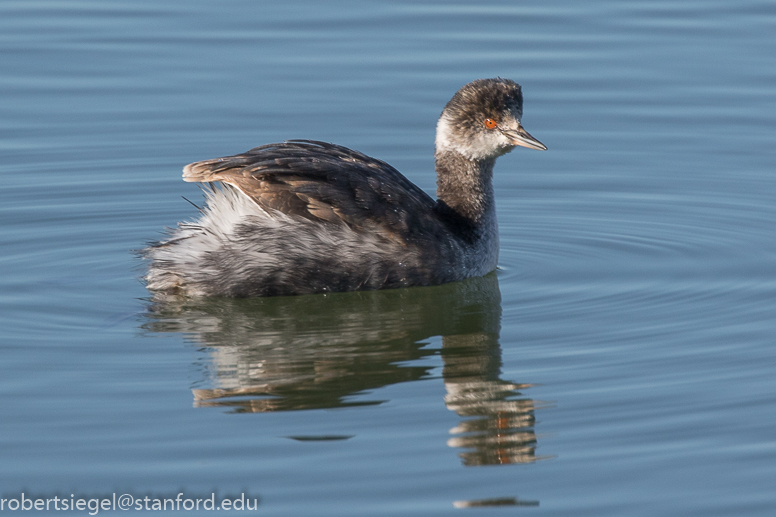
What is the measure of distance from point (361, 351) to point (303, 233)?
1.23 meters

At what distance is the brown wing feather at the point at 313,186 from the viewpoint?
9.34 metres

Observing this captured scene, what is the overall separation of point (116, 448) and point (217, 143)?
21.8 feet

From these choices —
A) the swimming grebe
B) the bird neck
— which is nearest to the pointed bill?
the swimming grebe

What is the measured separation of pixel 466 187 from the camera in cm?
1039

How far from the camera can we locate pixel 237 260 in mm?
9438

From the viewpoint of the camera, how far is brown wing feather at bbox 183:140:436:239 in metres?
9.34

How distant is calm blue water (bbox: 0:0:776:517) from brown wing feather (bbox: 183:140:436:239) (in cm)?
66

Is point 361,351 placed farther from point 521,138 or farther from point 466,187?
point 521,138

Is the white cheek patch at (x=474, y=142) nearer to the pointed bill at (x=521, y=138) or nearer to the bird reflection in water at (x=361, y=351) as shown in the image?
the pointed bill at (x=521, y=138)

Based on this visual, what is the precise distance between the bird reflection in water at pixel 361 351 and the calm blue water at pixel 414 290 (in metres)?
0.02

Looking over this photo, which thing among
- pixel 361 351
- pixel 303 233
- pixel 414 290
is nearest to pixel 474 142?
pixel 414 290

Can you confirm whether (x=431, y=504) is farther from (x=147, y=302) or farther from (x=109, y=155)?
(x=109, y=155)

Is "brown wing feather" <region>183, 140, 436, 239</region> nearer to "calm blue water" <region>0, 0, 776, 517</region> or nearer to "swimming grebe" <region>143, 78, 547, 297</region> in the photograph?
"swimming grebe" <region>143, 78, 547, 297</region>

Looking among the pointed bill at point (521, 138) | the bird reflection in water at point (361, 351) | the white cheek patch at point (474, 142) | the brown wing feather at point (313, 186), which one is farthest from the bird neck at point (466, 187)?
the brown wing feather at point (313, 186)
